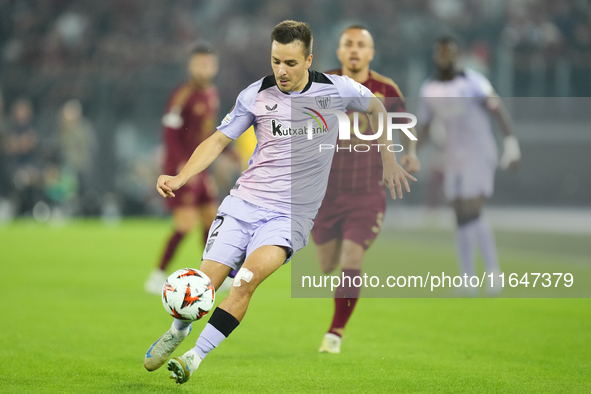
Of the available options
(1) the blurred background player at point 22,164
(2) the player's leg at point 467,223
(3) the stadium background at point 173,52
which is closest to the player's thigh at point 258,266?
(2) the player's leg at point 467,223

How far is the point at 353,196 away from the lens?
20.6 ft

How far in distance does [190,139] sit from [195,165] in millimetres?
4981

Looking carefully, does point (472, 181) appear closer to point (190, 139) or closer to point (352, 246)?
point (190, 139)

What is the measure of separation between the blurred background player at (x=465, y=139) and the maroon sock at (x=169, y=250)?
3.12 metres

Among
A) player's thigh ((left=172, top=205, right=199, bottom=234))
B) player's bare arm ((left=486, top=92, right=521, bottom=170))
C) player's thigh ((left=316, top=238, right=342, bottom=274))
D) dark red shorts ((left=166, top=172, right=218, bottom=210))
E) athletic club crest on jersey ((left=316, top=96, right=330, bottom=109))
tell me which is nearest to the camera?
athletic club crest on jersey ((left=316, top=96, right=330, bottom=109))

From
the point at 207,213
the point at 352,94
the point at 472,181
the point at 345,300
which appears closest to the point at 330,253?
the point at 345,300

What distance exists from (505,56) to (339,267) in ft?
58.8

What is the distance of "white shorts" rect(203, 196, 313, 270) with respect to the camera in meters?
4.83

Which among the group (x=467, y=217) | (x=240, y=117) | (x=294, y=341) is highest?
(x=240, y=117)

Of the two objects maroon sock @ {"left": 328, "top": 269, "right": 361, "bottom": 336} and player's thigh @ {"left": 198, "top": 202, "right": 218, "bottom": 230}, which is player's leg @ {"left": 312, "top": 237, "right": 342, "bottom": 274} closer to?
maroon sock @ {"left": 328, "top": 269, "right": 361, "bottom": 336}

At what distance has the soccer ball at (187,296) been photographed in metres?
4.48

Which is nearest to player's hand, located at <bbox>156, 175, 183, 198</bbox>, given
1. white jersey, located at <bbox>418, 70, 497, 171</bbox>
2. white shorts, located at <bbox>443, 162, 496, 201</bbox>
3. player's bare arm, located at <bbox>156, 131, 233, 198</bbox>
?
player's bare arm, located at <bbox>156, 131, 233, 198</bbox>

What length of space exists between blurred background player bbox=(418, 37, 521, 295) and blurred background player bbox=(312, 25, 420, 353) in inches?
127

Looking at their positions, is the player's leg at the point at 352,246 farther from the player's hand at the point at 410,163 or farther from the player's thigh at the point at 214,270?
the player's thigh at the point at 214,270
